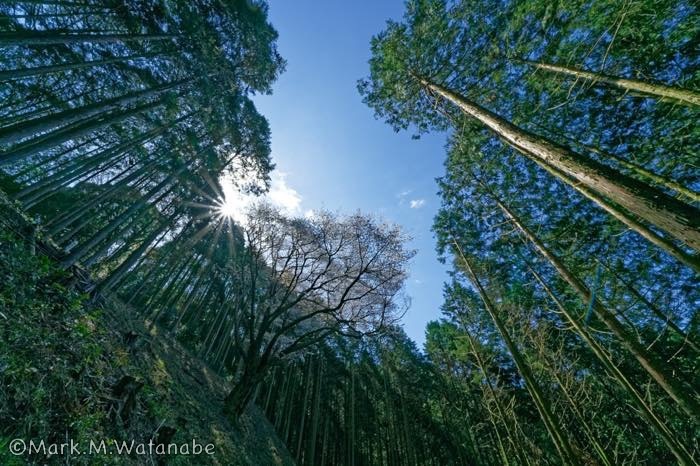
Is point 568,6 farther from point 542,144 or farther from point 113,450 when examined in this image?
point 113,450

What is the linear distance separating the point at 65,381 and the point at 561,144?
255 inches

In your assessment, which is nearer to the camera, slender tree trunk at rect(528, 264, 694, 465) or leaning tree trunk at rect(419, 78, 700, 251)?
leaning tree trunk at rect(419, 78, 700, 251)

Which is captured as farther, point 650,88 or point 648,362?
point 650,88

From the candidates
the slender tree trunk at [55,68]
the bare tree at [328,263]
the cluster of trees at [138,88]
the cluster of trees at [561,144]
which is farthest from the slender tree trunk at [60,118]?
the cluster of trees at [561,144]

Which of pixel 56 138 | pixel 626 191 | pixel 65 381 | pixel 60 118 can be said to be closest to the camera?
pixel 626 191

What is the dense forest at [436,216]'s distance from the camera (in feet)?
8.63

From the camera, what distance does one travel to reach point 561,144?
3.68 meters

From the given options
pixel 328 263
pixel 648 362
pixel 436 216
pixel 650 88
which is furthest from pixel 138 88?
pixel 648 362

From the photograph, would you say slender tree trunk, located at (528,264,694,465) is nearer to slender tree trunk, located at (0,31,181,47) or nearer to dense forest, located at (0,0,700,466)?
dense forest, located at (0,0,700,466)

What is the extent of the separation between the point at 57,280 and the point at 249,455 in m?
5.28

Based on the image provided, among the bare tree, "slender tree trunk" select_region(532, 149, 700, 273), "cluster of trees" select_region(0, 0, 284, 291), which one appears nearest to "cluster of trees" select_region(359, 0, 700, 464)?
"slender tree trunk" select_region(532, 149, 700, 273)

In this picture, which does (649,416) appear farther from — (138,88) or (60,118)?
(138,88)

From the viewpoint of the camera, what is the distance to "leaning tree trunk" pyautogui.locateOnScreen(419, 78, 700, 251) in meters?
1.56

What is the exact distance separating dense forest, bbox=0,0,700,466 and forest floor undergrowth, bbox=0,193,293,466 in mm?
25
